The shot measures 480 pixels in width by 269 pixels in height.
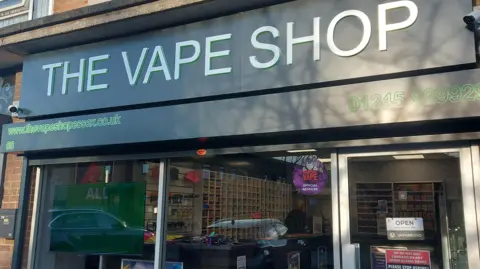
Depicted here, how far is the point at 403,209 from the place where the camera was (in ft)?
13.9

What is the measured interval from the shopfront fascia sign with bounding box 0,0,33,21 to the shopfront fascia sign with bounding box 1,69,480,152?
1839mm

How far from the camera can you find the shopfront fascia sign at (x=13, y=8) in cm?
669

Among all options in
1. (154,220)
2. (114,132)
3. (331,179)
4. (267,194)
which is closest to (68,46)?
(114,132)

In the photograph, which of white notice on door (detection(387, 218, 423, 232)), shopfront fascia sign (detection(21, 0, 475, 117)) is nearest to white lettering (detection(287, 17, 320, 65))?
shopfront fascia sign (detection(21, 0, 475, 117))

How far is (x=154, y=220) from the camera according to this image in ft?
17.1

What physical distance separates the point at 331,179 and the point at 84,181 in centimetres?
312

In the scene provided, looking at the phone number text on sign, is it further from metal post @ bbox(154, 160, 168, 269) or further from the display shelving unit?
metal post @ bbox(154, 160, 168, 269)

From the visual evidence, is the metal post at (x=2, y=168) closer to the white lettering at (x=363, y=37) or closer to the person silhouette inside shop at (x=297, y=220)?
the person silhouette inside shop at (x=297, y=220)

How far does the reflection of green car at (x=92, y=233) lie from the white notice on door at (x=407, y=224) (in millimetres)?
2647

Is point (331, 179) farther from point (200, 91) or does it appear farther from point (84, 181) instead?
point (84, 181)

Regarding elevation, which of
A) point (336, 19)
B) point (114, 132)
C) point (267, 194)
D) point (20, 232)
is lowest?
point (20, 232)

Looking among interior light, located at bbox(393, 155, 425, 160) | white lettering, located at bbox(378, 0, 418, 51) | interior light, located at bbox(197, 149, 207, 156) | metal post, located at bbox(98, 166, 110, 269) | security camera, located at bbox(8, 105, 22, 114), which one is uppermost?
white lettering, located at bbox(378, 0, 418, 51)

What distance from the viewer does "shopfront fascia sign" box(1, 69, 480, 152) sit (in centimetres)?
376

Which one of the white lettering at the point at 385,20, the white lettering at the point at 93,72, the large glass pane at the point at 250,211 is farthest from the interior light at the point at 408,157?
the white lettering at the point at 93,72
